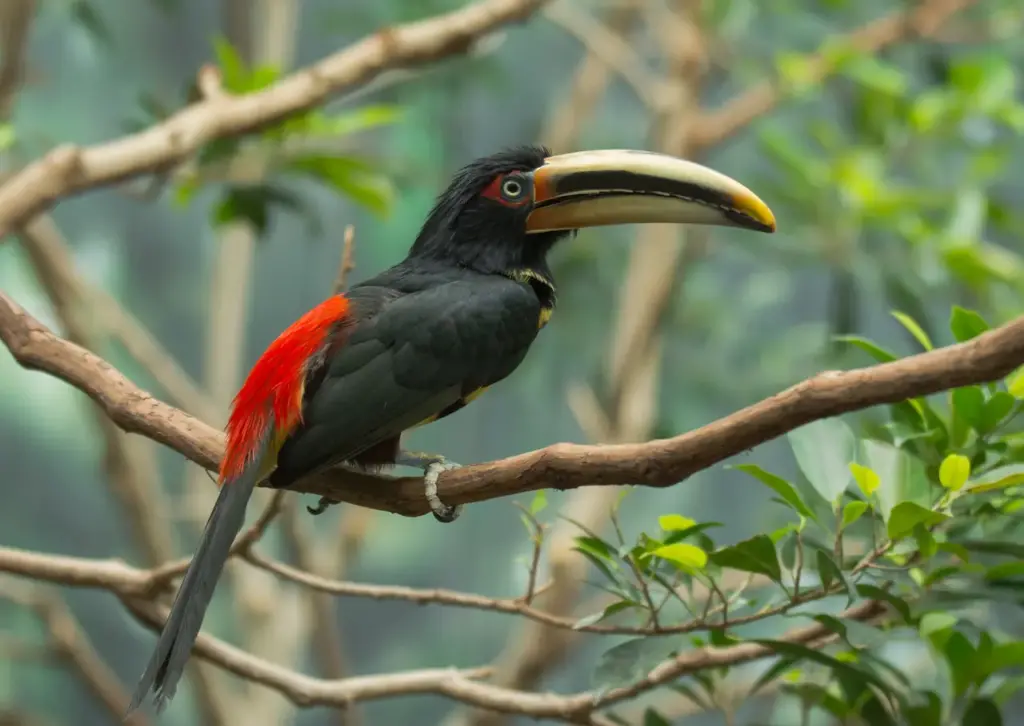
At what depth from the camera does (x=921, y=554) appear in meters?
1.34

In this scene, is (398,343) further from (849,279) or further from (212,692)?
(212,692)

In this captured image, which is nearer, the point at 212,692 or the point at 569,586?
the point at 569,586

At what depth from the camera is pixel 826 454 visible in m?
1.44

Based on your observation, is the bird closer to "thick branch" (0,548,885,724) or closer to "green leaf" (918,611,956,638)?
"thick branch" (0,548,885,724)

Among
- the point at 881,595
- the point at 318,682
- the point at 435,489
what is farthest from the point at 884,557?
the point at 318,682

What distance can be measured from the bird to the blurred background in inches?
30.4

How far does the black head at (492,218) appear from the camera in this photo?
6.03 feet

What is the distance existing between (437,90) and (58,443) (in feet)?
6.81

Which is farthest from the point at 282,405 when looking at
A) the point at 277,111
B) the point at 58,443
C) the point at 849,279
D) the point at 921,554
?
the point at 58,443

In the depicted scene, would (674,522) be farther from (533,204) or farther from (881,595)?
(533,204)

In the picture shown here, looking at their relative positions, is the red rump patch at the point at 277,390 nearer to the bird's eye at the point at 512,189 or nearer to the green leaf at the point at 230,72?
the bird's eye at the point at 512,189

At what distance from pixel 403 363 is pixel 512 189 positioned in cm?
45

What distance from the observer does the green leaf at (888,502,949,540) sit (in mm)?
1262

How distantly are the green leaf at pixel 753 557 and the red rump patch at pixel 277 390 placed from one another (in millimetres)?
592
